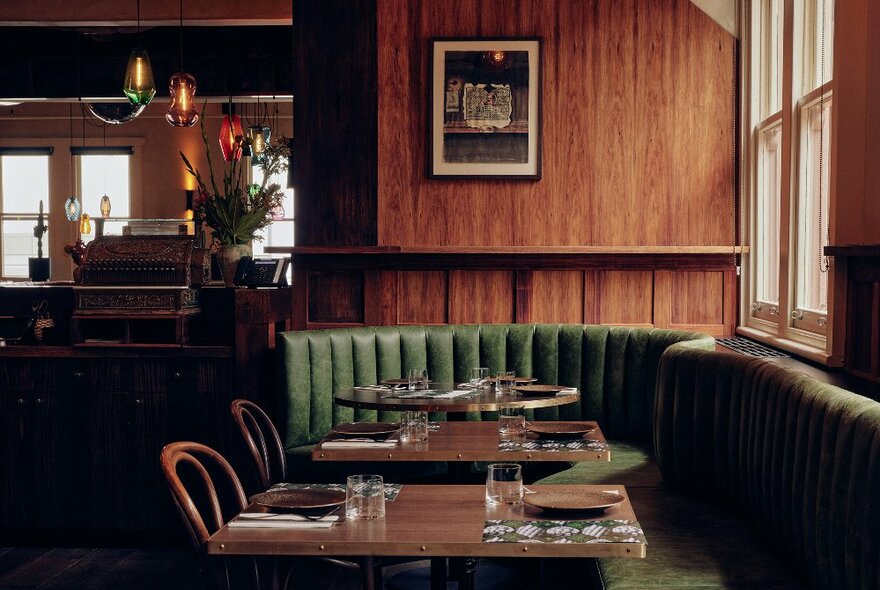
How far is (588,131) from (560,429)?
2.54 m

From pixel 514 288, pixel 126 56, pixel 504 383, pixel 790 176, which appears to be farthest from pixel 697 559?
pixel 126 56

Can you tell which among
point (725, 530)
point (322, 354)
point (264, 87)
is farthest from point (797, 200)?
point (264, 87)

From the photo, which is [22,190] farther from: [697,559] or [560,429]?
[697,559]

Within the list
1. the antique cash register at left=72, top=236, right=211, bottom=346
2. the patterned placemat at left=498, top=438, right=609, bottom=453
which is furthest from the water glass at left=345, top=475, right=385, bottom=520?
the antique cash register at left=72, top=236, right=211, bottom=346

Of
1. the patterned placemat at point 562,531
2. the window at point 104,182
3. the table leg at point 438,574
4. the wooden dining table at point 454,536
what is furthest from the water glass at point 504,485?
the window at point 104,182

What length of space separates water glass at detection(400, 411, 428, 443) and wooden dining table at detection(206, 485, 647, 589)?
85 cm

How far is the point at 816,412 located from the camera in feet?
7.74

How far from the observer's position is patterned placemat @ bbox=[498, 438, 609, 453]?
297 centimetres

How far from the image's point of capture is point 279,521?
2.08 meters

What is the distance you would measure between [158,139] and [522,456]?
445 inches

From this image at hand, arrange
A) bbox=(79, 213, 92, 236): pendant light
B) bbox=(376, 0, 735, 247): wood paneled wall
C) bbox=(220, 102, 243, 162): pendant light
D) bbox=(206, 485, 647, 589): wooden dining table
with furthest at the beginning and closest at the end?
bbox=(79, 213, 92, 236): pendant light, bbox=(220, 102, 243, 162): pendant light, bbox=(376, 0, 735, 247): wood paneled wall, bbox=(206, 485, 647, 589): wooden dining table

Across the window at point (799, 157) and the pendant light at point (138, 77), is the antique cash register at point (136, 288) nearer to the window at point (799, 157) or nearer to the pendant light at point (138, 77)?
the pendant light at point (138, 77)

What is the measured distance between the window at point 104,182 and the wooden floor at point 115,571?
934cm

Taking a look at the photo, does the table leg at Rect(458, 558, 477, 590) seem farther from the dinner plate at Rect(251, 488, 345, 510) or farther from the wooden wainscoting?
the wooden wainscoting
